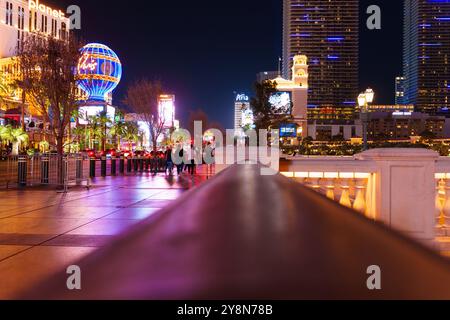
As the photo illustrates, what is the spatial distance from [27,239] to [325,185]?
5.39 m

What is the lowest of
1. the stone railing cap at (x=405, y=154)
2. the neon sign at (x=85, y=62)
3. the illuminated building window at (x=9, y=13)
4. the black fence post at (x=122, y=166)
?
the black fence post at (x=122, y=166)

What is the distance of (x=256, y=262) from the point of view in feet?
4.26

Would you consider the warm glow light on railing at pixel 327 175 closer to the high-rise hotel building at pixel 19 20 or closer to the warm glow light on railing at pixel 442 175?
the warm glow light on railing at pixel 442 175

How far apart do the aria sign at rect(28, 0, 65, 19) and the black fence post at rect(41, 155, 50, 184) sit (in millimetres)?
86963

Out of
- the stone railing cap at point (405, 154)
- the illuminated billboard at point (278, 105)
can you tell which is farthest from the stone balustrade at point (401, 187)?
the illuminated billboard at point (278, 105)

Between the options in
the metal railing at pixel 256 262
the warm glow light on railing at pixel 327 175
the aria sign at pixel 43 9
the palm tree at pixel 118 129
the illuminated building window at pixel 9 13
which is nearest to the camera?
the metal railing at pixel 256 262

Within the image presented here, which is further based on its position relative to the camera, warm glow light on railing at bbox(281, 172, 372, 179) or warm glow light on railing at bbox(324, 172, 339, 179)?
warm glow light on railing at bbox(324, 172, 339, 179)

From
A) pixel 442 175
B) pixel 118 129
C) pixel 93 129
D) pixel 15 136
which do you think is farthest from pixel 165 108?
pixel 118 129

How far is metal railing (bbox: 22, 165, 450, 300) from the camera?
46.6 inches

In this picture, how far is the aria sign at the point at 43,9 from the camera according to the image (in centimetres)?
9488

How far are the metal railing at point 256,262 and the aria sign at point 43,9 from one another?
343 ft

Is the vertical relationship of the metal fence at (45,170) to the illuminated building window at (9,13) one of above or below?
below

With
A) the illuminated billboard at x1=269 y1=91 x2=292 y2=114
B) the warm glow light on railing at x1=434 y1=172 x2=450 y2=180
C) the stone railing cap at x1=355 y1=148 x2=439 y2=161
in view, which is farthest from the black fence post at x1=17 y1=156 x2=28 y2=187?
the illuminated billboard at x1=269 y1=91 x2=292 y2=114

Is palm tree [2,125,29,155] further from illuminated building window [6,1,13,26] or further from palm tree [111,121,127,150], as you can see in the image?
illuminated building window [6,1,13,26]
